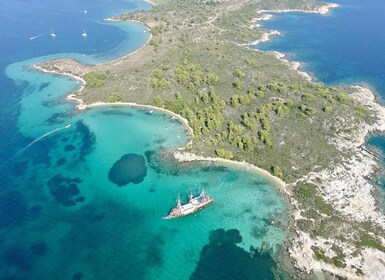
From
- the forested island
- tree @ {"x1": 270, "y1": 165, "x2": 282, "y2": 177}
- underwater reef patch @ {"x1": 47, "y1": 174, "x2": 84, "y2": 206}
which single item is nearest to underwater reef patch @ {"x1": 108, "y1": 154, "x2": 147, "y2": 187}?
underwater reef patch @ {"x1": 47, "y1": 174, "x2": 84, "y2": 206}

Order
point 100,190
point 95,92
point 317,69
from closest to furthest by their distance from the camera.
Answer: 1. point 100,190
2. point 95,92
3. point 317,69

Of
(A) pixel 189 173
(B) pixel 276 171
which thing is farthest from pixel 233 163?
(A) pixel 189 173

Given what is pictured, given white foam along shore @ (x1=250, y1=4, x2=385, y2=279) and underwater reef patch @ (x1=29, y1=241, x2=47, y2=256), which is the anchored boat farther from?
underwater reef patch @ (x1=29, y1=241, x2=47, y2=256)

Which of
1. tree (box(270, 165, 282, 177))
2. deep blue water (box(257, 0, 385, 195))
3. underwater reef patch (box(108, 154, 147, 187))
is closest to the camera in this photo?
underwater reef patch (box(108, 154, 147, 187))

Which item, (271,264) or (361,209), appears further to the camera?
(361,209)

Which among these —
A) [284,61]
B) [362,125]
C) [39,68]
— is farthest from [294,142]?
[39,68]

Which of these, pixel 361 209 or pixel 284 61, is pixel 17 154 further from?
pixel 284 61
